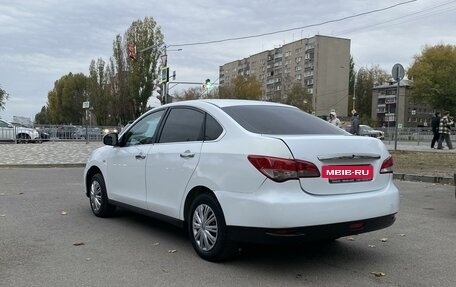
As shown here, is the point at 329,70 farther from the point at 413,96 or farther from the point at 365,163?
the point at 365,163

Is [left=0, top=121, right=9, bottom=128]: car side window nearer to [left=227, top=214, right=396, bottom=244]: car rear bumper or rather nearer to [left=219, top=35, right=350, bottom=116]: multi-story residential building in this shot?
[left=227, top=214, right=396, bottom=244]: car rear bumper

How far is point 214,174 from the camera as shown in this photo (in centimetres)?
493

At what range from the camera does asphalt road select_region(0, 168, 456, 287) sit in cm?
457

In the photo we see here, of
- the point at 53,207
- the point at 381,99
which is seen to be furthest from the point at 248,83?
the point at 53,207

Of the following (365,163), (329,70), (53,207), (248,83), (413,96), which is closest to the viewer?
(365,163)

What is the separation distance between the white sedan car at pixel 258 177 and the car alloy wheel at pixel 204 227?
10mm

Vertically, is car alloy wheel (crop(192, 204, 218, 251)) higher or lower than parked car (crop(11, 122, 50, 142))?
higher

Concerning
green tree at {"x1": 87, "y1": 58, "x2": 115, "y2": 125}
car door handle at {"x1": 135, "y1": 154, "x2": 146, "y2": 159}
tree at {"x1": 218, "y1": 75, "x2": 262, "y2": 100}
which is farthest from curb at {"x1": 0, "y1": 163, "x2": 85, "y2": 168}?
tree at {"x1": 218, "y1": 75, "x2": 262, "y2": 100}

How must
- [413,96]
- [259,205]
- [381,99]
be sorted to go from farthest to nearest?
[381,99] < [413,96] < [259,205]

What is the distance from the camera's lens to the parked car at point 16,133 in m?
28.5

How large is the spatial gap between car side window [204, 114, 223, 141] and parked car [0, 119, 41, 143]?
26.0m

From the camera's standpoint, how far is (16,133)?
28.7 metres

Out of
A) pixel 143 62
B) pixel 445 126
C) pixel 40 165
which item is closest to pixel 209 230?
pixel 40 165

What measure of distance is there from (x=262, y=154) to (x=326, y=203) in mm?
716
